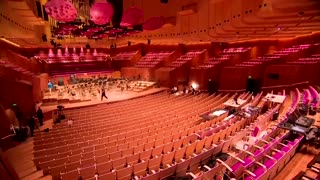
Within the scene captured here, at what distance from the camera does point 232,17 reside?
24.4 feet

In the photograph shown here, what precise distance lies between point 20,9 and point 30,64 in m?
7.00

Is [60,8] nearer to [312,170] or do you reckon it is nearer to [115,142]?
[115,142]

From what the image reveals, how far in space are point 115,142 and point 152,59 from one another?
1350 centimetres

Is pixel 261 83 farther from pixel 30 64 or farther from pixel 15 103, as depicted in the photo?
pixel 30 64

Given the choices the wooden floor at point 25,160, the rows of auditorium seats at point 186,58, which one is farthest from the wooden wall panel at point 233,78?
the wooden floor at point 25,160

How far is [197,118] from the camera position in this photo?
7.59 meters

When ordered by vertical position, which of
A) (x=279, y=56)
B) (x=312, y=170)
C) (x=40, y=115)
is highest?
(x=279, y=56)

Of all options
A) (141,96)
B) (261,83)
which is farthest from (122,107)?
(261,83)

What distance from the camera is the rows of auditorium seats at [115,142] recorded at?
14.6 ft

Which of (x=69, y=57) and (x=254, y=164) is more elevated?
(x=69, y=57)

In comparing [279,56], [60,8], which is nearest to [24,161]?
[60,8]

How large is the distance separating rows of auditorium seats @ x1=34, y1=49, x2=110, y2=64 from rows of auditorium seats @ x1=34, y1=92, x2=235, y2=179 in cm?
992

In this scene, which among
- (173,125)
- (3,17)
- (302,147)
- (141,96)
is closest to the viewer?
(302,147)

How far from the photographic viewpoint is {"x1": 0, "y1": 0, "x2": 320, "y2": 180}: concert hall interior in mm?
4219
